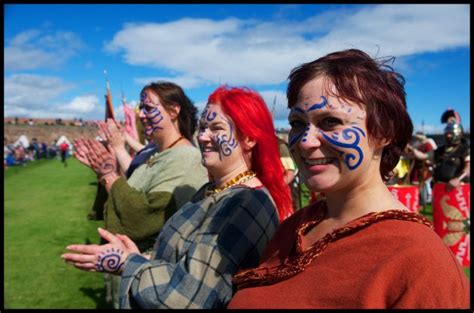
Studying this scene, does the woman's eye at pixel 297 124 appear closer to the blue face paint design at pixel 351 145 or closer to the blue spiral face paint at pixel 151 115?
the blue face paint design at pixel 351 145

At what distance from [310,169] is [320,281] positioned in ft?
1.06

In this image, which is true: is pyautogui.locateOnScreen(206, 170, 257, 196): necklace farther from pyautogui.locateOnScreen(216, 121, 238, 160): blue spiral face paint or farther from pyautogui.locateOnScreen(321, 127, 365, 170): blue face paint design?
pyautogui.locateOnScreen(321, 127, 365, 170): blue face paint design

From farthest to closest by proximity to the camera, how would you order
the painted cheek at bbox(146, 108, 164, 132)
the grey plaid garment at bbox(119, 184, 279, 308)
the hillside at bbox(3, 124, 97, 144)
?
the hillside at bbox(3, 124, 97, 144) → the painted cheek at bbox(146, 108, 164, 132) → the grey plaid garment at bbox(119, 184, 279, 308)

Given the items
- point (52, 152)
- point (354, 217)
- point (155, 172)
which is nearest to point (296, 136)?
point (354, 217)

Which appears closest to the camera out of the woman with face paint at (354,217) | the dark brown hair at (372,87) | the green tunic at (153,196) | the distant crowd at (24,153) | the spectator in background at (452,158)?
the woman with face paint at (354,217)

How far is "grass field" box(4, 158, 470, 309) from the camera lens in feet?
16.3

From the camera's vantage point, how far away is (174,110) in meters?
2.96

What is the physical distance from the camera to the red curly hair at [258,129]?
6.43 feet

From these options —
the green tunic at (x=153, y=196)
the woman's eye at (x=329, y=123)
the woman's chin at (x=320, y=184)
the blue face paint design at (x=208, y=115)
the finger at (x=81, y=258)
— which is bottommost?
the finger at (x=81, y=258)

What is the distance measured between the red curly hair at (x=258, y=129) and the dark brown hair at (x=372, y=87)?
0.64 meters

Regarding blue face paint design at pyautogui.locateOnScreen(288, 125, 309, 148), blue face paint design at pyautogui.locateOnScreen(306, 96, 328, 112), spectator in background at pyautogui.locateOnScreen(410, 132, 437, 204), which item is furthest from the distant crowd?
blue face paint design at pyautogui.locateOnScreen(306, 96, 328, 112)

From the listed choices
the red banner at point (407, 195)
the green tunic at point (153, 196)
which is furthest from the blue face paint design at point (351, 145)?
the red banner at point (407, 195)

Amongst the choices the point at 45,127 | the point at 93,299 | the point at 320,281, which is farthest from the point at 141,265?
the point at 45,127

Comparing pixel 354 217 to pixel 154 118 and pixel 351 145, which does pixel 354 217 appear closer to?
pixel 351 145
